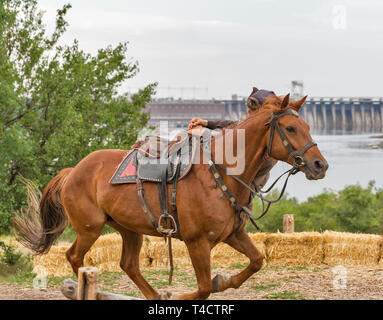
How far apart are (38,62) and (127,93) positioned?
232 inches

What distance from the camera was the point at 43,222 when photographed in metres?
7.59

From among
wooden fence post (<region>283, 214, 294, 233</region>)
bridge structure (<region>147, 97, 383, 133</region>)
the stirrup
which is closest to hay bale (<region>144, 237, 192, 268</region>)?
wooden fence post (<region>283, 214, 294, 233</region>)

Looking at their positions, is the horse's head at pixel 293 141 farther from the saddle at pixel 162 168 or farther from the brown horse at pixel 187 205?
the saddle at pixel 162 168

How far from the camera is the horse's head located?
212 inches

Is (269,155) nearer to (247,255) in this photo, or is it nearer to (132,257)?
(247,255)

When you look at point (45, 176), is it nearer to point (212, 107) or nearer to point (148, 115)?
point (148, 115)

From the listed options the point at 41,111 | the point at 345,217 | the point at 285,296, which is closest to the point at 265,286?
the point at 285,296

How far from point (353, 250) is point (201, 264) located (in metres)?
5.72

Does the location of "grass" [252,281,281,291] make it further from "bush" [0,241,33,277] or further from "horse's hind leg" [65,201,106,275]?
"bush" [0,241,33,277]

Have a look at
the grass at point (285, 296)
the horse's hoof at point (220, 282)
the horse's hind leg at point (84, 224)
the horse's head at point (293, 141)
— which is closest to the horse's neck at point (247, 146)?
the horse's head at point (293, 141)

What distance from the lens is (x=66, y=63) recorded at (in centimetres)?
1825

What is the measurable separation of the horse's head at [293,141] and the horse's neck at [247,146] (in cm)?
11

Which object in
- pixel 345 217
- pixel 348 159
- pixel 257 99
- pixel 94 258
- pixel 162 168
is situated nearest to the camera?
pixel 257 99

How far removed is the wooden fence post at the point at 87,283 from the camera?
15.8 feet
